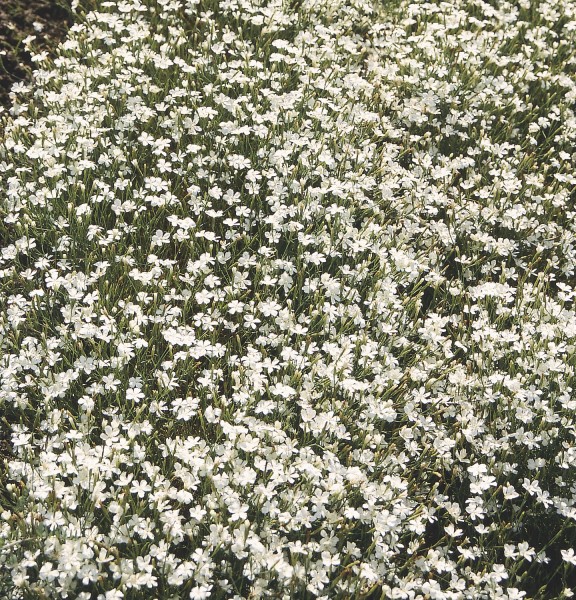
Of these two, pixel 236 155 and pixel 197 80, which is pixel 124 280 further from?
pixel 197 80

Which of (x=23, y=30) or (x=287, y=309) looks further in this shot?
(x=23, y=30)

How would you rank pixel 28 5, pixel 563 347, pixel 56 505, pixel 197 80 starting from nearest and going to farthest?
1. pixel 56 505
2. pixel 563 347
3. pixel 197 80
4. pixel 28 5

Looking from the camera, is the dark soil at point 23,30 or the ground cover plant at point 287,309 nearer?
the ground cover plant at point 287,309

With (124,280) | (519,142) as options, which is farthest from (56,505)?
(519,142)

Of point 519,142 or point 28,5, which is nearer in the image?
point 519,142
